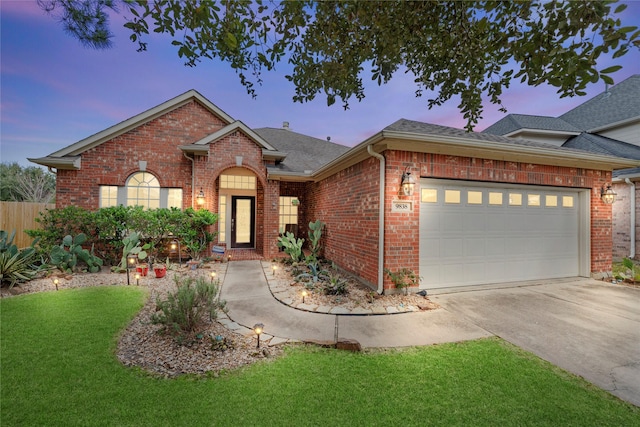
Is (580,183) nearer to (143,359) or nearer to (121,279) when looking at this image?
(143,359)

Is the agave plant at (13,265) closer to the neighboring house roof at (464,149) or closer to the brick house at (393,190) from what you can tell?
the brick house at (393,190)

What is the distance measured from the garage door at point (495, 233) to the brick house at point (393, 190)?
0.09ft

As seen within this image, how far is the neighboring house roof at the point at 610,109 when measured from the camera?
38.1ft

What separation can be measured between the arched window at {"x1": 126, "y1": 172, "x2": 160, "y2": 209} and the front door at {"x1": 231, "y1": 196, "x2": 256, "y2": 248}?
2.75m

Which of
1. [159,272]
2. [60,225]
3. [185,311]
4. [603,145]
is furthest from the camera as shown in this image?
[603,145]

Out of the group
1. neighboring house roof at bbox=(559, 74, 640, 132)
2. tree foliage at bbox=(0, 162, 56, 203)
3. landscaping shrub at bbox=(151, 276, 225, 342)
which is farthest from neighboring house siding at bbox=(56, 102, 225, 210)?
tree foliage at bbox=(0, 162, 56, 203)

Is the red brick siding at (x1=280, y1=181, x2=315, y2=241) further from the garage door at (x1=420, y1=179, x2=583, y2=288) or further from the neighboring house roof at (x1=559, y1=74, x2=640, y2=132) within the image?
the neighboring house roof at (x1=559, y1=74, x2=640, y2=132)

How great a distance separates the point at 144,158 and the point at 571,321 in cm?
1170

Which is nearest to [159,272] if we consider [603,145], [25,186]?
[603,145]

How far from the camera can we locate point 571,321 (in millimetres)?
4004

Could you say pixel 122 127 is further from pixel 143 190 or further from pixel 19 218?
pixel 19 218

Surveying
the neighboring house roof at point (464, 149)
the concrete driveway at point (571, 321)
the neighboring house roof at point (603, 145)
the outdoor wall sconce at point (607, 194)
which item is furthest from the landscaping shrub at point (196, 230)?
the neighboring house roof at point (603, 145)

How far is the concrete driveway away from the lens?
2789mm

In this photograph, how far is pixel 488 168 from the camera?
5.70 metres
